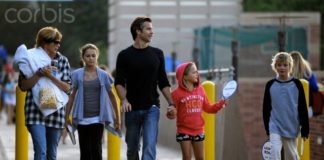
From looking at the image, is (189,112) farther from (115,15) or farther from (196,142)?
(115,15)

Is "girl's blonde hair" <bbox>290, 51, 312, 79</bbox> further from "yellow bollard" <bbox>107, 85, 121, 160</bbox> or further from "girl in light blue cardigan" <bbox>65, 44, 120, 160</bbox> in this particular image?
"girl in light blue cardigan" <bbox>65, 44, 120, 160</bbox>

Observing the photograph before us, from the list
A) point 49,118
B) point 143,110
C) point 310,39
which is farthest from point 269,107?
point 310,39

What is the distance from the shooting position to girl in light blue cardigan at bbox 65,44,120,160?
38.7 feet

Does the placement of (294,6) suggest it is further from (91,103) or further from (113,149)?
(91,103)

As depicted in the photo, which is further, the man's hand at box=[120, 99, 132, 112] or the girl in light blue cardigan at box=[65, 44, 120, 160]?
the girl in light blue cardigan at box=[65, 44, 120, 160]

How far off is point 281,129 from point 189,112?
1062 mm

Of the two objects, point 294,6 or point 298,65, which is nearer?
point 298,65

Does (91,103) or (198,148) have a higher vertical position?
(91,103)

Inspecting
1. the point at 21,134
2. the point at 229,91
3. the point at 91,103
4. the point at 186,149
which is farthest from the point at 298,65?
the point at 21,134

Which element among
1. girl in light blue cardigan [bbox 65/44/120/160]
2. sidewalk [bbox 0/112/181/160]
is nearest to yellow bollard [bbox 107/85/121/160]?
sidewalk [bbox 0/112/181/160]

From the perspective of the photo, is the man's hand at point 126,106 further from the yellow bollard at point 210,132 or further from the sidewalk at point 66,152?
the sidewalk at point 66,152

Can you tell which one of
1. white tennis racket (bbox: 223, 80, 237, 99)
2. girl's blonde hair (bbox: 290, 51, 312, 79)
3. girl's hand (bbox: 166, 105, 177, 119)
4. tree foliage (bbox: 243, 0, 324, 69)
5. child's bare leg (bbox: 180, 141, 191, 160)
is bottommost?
child's bare leg (bbox: 180, 141, 191, 160)

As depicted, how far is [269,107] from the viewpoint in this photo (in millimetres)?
12227

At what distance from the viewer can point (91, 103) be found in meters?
11.9
